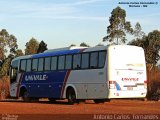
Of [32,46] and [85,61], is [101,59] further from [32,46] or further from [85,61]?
[32,46]

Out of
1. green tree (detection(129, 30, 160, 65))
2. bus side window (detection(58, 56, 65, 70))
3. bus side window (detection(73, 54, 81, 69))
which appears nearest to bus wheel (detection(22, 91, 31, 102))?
bus side window (detection(58, 56, 65, 70))

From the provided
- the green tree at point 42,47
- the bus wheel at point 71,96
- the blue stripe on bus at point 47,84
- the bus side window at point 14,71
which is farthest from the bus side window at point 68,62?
the green tree at point 42,47

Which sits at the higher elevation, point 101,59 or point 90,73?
point 101,59

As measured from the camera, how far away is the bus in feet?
81.6

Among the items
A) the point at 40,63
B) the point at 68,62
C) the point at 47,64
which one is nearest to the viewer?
the point at 68,62

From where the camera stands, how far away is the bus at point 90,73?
2488 cm

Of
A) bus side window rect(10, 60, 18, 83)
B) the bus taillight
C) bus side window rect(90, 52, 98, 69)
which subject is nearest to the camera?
the bus taillight

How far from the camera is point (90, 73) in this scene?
25.8m

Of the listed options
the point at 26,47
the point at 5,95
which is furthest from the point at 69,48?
the point at 26,47

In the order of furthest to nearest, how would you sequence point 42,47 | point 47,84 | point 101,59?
1. point 42,47
2. point 47,84
3. point 101,59

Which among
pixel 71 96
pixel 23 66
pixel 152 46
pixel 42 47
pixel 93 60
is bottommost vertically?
pixel 71 96

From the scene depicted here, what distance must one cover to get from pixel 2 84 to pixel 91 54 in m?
16.2

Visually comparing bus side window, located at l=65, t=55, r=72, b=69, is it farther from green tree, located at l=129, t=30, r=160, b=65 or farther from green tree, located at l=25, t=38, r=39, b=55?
green tree, located at l=25, t=38, r=39, b=55

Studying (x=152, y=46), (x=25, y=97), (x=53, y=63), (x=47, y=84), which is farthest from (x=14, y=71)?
(x=152, y=46)
